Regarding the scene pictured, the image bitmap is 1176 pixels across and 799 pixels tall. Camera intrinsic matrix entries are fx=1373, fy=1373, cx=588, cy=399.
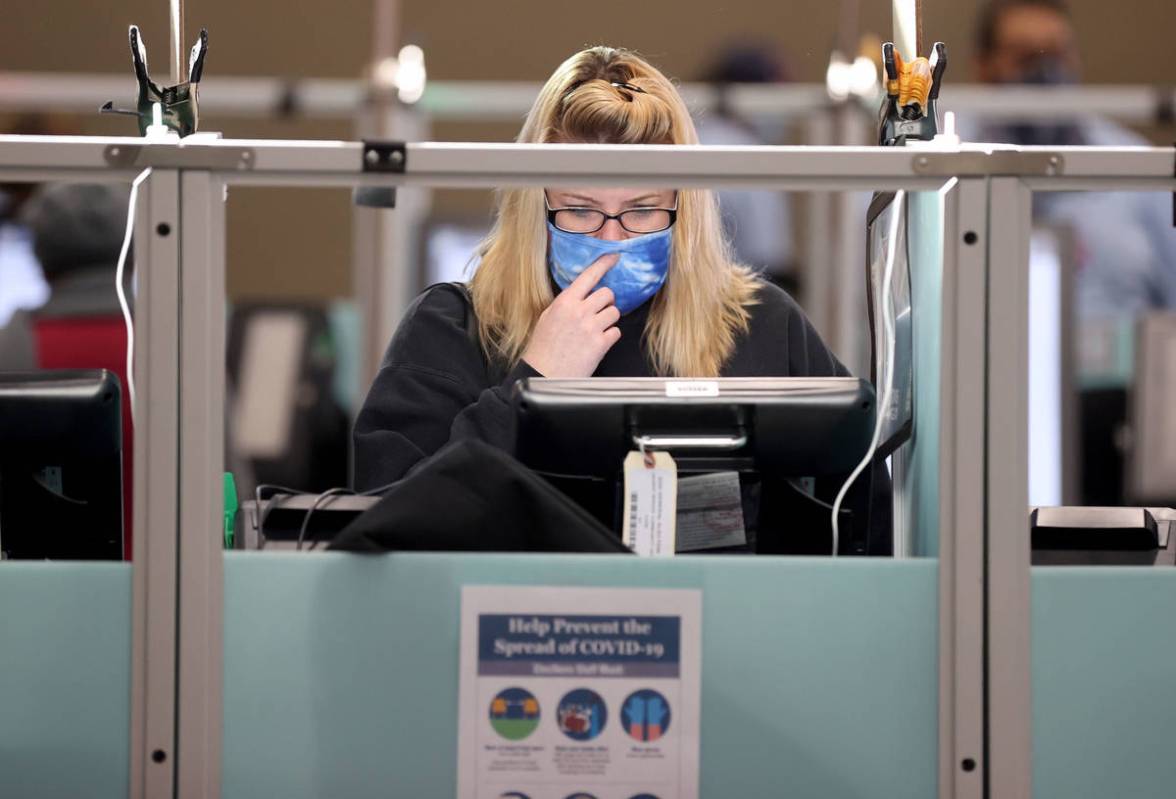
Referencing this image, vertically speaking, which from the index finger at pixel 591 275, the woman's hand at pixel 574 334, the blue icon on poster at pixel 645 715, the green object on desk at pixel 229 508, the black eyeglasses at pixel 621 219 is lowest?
the blue icon on poster at pixel 645 715

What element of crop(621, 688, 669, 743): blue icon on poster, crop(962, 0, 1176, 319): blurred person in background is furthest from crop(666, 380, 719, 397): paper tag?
crop(962, 0, 1176, 319): blurred person in background

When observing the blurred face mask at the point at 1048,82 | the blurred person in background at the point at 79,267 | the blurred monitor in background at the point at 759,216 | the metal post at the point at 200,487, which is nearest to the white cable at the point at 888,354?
Answer: the metal post at the point at 200,487

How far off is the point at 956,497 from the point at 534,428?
0.34 metres

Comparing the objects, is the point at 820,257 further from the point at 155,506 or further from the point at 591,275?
the point at 155,506

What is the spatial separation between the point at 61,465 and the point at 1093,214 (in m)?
2.71

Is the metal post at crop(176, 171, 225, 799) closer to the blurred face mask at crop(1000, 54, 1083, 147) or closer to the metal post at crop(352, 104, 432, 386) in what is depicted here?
the metal post at crop(352, 104, 432, 386)

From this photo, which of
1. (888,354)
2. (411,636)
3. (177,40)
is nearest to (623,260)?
(888,354)

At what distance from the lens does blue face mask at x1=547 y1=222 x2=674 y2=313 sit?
1.56 m

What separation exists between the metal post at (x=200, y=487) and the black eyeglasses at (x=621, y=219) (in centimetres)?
56

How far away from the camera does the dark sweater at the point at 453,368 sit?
157 cm

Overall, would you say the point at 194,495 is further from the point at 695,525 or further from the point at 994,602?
the point at 994,602

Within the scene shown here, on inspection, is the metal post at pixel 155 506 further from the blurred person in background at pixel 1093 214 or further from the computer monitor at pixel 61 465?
the blurred person in background at pixel 1093 214

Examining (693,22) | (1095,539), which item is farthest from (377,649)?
(693,22)

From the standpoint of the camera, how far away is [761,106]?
11.0 feet
